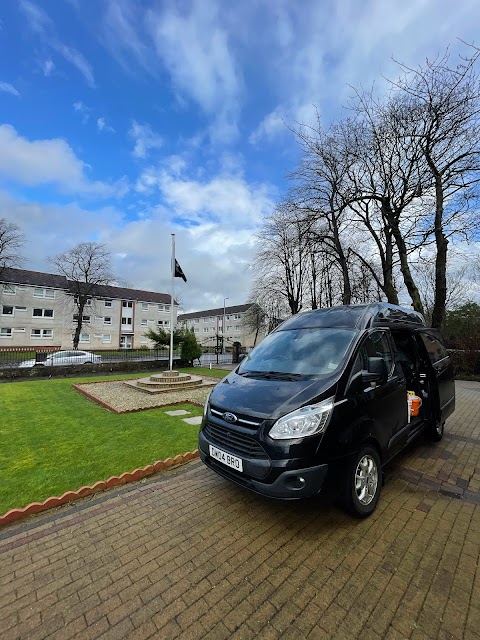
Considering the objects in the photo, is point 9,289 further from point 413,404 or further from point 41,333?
point 413,404

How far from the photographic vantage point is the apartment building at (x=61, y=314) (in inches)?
1344

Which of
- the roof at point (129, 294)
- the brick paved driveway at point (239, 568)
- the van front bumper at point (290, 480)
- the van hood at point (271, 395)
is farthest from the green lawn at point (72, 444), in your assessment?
the roof at point (129, 294)

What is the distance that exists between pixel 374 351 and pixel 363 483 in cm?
142

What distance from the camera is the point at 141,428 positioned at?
600cm

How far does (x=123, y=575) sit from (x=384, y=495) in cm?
282

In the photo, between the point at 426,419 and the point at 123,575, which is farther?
the point at 426,419

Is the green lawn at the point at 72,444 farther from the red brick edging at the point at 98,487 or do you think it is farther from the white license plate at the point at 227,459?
the white license plate at the point at 227,459

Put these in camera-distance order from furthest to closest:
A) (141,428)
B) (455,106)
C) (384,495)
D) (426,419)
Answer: (455,106)
(141,428)
(426,419)
(384,495)

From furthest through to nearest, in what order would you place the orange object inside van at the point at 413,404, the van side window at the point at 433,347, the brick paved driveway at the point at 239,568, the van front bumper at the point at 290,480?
the van side window at the point at 433,347, the orange object inside van at the point at 413,404, the van front bumper at the point at 290,480, the brick paved driveway at the point at 239,568

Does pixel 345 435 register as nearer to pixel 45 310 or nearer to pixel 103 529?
pixel 103 529

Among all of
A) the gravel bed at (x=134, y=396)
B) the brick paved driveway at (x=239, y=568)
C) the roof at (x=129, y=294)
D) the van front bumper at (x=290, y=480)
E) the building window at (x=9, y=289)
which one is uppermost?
the roof at (x=129, y=294)

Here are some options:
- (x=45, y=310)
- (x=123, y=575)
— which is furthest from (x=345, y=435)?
(x=45, y=310)

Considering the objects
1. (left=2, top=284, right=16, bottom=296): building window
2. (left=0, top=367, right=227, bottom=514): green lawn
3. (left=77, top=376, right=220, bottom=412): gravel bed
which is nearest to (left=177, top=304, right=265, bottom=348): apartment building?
(left=2, top=284, right=16, bottom=296): building window

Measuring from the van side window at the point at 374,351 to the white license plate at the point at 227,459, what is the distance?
1.42 m
